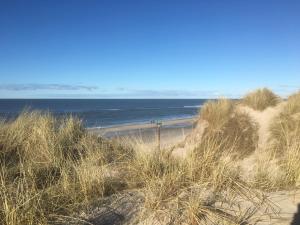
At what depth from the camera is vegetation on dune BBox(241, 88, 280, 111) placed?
41.3 ft

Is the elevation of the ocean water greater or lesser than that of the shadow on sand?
lesser

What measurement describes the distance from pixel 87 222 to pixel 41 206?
1.87ft

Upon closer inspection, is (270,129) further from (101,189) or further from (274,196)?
(101,189)

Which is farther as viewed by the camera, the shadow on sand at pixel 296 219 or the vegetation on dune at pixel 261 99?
the vegetation on dune at pixel 261 99

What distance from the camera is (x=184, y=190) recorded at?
4.76 m

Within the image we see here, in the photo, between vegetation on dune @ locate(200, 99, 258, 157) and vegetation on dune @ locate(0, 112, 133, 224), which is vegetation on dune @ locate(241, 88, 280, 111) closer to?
vegetation on dune @ locate(200, 99, 258, 157)

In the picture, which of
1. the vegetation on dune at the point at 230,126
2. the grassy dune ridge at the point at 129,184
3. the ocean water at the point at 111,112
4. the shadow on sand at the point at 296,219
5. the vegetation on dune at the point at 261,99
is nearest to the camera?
the grassy dune ridge at the point at 129,184

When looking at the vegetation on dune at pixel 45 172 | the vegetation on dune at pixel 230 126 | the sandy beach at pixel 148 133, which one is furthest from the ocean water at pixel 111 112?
the vegetation on dune at pixel 45 172

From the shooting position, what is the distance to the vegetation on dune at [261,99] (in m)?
12.6

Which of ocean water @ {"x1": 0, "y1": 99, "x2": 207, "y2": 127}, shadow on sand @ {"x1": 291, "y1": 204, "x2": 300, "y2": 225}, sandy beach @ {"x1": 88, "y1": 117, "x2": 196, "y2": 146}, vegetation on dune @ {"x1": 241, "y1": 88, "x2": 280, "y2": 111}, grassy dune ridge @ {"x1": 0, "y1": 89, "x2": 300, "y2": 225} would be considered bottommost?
ocean water @ {"x1": 0, "y1": 99, "x2": 207, "y2": 127}

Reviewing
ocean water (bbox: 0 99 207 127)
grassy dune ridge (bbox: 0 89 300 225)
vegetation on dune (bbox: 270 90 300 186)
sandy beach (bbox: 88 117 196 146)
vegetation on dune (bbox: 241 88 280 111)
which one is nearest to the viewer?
grassy dune ridge (bbox: 0 89 300 225)

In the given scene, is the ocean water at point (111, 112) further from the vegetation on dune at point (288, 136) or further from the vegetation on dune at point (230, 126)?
the vegetation on dune at point (288, 136)

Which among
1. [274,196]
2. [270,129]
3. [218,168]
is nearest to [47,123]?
[218,168]

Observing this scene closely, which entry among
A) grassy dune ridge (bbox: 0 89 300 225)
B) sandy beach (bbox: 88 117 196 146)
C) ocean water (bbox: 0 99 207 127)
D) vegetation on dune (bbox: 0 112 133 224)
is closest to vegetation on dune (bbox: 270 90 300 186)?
grassy dune ridge (bbox: 0 89 300 225)
